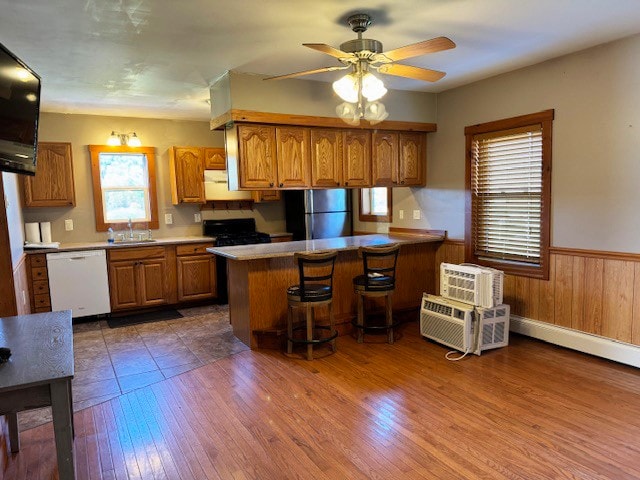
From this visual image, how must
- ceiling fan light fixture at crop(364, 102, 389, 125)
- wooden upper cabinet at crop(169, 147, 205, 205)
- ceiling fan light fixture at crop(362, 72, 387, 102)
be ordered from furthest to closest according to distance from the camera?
wooden upper cabinet at crop(169, 147, 205, 205) → ceiling fan light fixture at crop(364, 102, 389, 125) → ceiling fan light fixture at crop(362, 72, 387, 102)

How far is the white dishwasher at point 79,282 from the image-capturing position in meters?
4.77

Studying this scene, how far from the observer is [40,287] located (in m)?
4.70

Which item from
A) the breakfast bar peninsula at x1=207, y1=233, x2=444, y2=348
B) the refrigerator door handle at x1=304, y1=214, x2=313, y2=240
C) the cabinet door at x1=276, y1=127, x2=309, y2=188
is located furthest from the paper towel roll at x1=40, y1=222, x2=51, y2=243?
the refrigerator door handle at x1=304, y1=214, x2=313, y2=240

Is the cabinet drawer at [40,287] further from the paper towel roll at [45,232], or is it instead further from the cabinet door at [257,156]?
the cabinet door at [257,156]

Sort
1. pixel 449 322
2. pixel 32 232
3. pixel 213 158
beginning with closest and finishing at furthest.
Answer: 1. pixel 449 322
2. pixel 32 232
3. pixel 213 158

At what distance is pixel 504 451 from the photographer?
2303 mm

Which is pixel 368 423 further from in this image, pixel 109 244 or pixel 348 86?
pixel 109 244

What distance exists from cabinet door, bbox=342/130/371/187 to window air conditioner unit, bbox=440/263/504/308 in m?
1.30

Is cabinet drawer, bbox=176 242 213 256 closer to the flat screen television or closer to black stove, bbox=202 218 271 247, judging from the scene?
black stove, bbox=202 218 271 247

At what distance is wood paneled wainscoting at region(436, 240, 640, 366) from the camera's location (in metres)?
3.33

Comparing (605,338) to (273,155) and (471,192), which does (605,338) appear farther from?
(273,155)

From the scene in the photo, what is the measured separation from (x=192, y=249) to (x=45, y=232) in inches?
65.8

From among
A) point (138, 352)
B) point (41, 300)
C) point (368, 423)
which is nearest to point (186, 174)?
point (41, 300)

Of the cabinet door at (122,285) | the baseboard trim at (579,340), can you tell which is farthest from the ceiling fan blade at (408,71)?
the cabinet door at (122,285)
